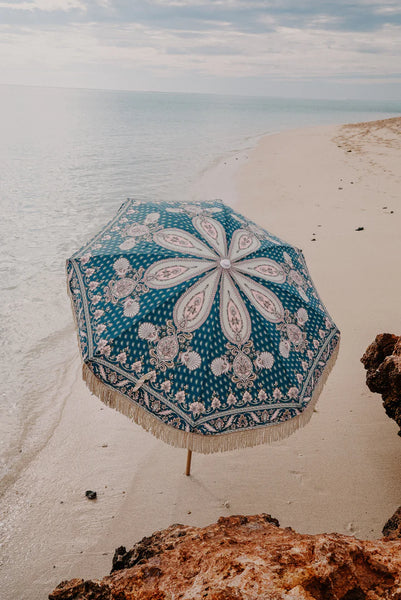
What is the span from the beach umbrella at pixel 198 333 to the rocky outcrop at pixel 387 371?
0.45 meters

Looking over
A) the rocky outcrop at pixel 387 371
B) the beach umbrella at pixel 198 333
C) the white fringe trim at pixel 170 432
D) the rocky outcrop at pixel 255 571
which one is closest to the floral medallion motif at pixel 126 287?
the beach umbrella at pixel 198 333

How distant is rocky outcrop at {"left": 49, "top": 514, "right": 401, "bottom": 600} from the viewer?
4.92 feet

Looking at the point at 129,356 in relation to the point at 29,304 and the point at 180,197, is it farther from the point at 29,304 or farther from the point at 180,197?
the point at 180,197

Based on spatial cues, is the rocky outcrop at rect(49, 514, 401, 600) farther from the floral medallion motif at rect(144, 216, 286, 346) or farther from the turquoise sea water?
the turquoise sea water

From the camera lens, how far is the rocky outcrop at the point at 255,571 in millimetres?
1499

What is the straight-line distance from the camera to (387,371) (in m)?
3.07

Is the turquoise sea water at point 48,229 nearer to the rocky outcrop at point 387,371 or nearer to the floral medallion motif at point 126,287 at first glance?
the floral medallion motif at point 126,287

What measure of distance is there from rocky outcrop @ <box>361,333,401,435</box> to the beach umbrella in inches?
17.8

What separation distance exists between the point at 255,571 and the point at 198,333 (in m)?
1.24

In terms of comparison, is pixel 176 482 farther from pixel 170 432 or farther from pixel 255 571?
pixel 255 571

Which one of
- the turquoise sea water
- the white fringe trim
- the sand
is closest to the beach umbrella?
the white fringe trim

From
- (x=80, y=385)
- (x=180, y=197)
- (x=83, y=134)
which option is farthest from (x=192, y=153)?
(x=80, y=385)

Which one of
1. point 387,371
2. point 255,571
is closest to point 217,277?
point 387,371

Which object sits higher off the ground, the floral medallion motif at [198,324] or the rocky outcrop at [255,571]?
the floral medallion motif at [198,324]
